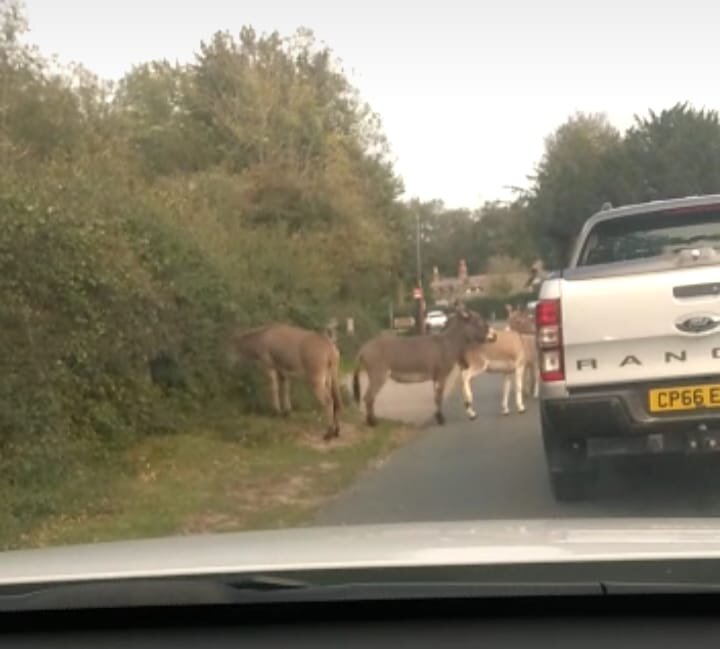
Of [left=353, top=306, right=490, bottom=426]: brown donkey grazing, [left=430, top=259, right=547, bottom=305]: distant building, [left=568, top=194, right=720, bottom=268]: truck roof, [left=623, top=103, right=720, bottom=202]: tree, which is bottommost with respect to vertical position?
[left=430, top=259, right=547, bottom=305]: distant building

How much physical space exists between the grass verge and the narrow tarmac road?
43cm

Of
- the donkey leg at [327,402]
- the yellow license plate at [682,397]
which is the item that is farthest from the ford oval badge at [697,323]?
the donkey leg at [327,402]

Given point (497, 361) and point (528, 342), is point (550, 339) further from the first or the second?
point (528, 342)

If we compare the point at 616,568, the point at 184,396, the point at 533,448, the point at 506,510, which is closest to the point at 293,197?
the point at 184,396

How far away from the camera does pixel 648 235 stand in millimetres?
11508

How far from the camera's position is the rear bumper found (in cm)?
991

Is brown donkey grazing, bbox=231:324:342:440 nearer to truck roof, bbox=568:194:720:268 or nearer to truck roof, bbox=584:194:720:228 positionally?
truck roof, bbox=568:194:720:268

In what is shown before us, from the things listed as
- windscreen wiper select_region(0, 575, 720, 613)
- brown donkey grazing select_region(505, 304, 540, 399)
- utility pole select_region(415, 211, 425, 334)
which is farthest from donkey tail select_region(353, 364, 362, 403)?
utility pole select_region(415, 211, 425, 334)

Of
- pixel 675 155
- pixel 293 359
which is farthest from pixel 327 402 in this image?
pixel 675 155

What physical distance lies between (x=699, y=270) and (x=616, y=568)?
643 cm

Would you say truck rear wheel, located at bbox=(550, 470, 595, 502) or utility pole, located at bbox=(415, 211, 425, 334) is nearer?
truck rear wheel, located at bbox=(550, 470, 595, 502)

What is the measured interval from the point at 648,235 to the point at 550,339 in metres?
2.01

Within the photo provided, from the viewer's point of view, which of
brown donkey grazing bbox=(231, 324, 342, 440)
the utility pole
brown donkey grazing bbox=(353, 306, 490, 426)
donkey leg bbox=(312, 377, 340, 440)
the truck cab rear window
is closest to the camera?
the truck cab rear window

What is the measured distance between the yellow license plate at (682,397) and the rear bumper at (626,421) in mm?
53
